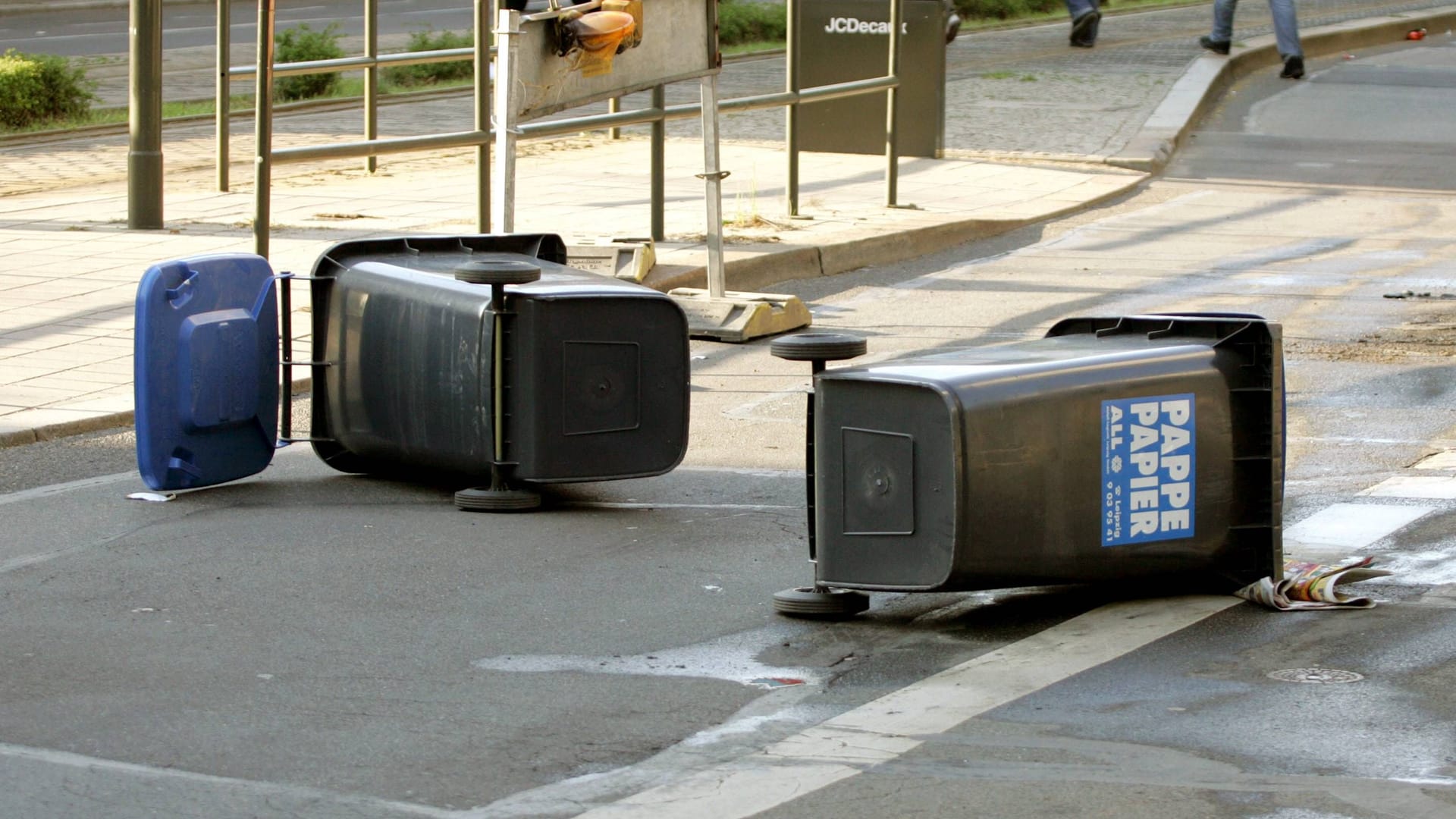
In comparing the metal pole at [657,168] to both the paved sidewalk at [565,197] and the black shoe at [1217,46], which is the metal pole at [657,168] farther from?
the black shoe at [1217,46]

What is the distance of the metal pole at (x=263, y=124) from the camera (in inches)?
375

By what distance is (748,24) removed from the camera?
27297 millimetres

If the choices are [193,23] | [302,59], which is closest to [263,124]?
[302,59]

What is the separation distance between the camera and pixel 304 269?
1062cm

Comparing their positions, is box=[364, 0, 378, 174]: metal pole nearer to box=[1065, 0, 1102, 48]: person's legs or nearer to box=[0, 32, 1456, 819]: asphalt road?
box=[0, 32, 1456, 819]: asphalt road

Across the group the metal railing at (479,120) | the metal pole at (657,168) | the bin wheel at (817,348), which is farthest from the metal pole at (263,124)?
the bin wheel at (817,348)

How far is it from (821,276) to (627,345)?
18.6ft

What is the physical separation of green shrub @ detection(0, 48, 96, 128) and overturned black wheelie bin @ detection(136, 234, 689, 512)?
36.7 feet

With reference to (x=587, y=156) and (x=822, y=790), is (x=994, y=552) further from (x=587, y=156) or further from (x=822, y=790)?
(x=587, y=156)

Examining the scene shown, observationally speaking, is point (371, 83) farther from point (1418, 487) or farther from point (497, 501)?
point (1418, 487)

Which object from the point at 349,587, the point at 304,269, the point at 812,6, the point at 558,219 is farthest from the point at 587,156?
the point at 349,587

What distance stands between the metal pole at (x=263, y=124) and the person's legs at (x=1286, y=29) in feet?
52.2

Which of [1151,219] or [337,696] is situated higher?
[1151,219]

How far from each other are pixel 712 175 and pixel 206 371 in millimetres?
3802
